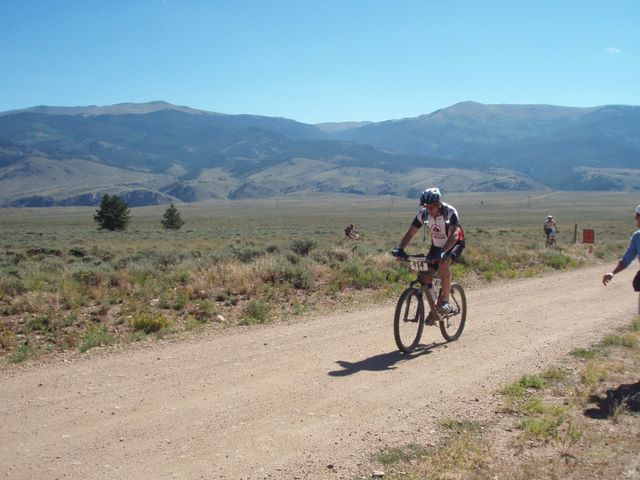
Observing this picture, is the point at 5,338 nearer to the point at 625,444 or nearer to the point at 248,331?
the point at 248,331

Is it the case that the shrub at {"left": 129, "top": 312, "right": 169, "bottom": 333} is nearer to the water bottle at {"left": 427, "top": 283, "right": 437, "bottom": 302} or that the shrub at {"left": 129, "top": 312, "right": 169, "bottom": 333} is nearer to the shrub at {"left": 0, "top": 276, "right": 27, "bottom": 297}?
the shrub at {"left": 0, "top": 276, "right": 27, "bottom": 297}

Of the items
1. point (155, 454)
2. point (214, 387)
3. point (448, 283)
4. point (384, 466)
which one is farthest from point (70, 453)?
point (448, 283)

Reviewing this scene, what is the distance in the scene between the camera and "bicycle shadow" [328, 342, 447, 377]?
7094mm

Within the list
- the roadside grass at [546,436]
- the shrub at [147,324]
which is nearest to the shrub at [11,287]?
the shrub at [147,324]

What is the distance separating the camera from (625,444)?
197 inches

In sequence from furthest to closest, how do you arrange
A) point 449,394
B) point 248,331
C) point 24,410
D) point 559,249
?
1. point 559,249
2. point 248,331
3. point 449,394
4. point 24,410

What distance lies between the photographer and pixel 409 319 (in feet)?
26.5

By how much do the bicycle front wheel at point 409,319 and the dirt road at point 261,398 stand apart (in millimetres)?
198

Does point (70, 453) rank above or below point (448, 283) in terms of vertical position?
below

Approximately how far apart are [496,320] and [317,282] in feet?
15.4

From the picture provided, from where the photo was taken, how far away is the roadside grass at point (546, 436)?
4.59m

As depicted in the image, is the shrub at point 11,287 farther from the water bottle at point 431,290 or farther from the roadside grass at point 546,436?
the roadside grass at point 546,436

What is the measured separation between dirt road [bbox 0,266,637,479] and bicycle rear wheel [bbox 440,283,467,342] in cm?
18

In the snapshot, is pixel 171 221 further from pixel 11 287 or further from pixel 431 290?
pixel 431 290
